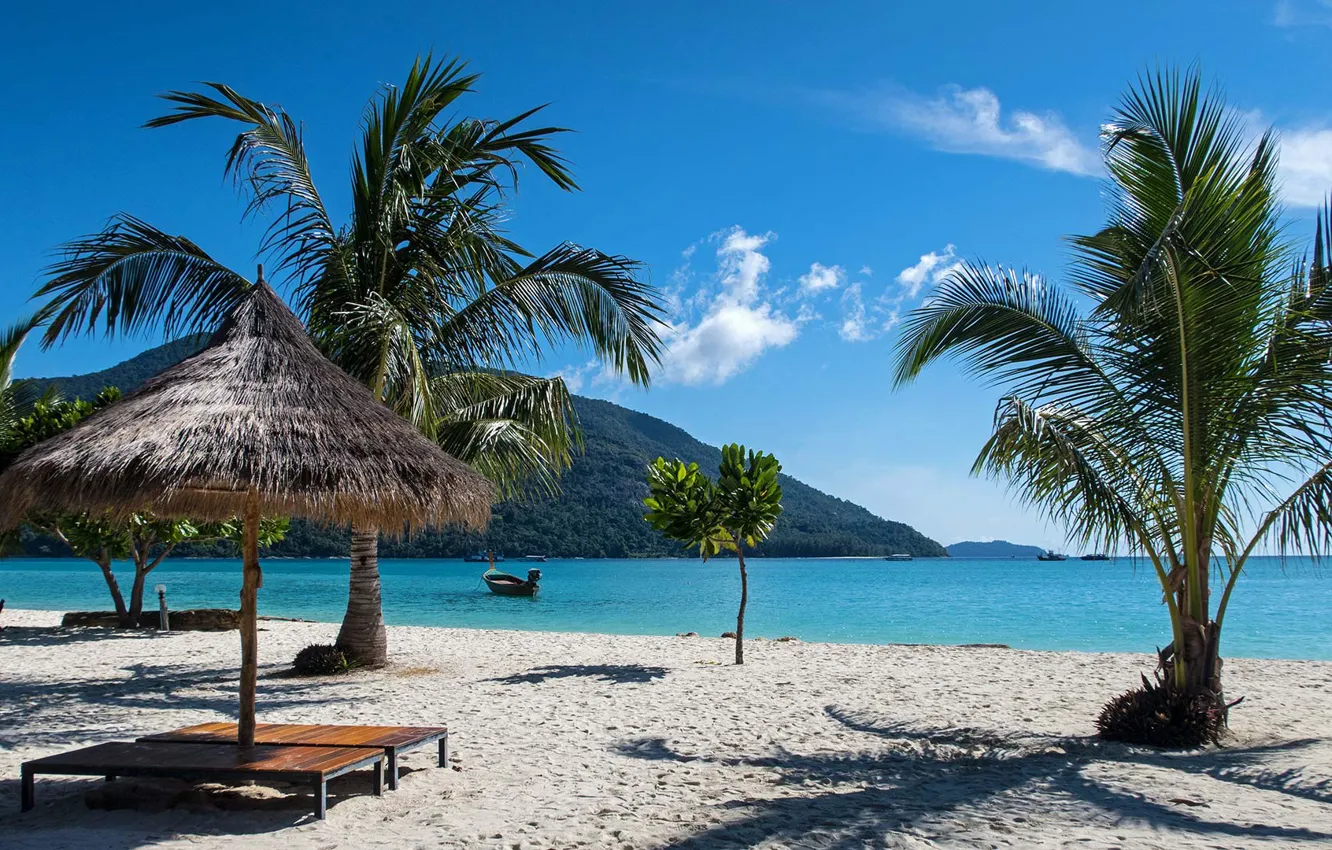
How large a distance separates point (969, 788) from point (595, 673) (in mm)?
6335

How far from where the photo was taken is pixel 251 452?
499cm

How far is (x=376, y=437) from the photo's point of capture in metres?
5.59

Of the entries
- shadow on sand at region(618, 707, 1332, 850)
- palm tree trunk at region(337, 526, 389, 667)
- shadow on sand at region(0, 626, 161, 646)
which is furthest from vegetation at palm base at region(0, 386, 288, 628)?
shadow on sand at region(618, 707, 1332, 850)

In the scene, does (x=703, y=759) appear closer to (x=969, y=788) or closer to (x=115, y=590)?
(x=969, y=788)

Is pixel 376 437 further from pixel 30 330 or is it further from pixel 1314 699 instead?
pixel 1314 699

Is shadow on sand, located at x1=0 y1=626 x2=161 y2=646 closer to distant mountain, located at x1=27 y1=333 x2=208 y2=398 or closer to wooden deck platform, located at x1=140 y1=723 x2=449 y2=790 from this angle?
wooden deck platform, located at x1=140 y1=723 x2=449 y2=790

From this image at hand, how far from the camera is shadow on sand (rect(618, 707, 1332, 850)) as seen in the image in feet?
15.1

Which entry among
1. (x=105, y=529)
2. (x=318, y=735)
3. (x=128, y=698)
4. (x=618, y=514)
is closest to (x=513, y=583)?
(x=105, y=529)

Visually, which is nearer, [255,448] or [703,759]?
[255,448]

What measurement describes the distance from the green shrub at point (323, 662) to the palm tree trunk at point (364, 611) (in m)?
0.11

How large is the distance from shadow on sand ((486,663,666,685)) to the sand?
60 mm

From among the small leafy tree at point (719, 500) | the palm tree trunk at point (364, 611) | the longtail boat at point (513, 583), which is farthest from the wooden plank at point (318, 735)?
the longtail boat at point (513, 583)

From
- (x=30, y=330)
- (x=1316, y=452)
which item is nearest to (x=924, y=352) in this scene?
(x=1316, y=452)

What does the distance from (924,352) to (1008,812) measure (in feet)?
11.8
